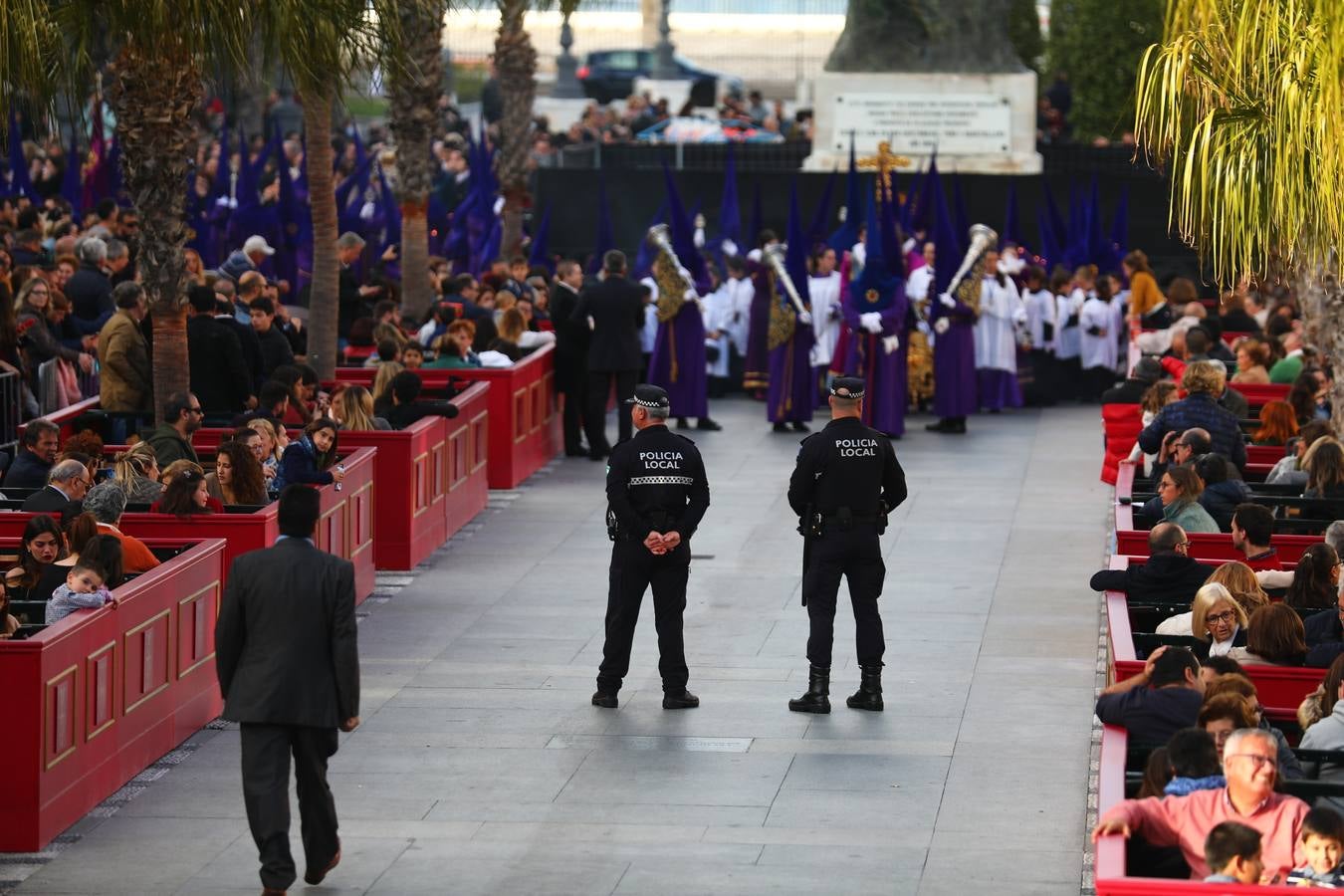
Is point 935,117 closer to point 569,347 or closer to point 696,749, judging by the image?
point 569,347

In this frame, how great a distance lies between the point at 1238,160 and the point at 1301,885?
4.66m

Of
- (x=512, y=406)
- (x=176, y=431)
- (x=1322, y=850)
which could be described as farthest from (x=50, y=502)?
(x=512, y=406)

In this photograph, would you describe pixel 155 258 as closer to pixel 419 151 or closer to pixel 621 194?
pixel 419 151

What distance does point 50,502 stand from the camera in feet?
43.2

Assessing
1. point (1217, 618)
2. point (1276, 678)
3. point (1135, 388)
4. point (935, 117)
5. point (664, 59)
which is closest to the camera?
point (1276, 678)

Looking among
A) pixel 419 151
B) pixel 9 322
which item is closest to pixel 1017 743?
pixel 9 322

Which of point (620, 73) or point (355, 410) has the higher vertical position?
point (620, 73)

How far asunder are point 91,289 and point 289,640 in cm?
1223

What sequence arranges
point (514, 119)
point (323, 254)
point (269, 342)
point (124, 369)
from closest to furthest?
point (124, 369) < point (269, 342) < point (323, 254) < point (514, 119)

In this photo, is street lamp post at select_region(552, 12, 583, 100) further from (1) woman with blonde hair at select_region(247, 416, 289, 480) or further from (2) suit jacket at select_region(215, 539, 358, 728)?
(2) suit jacket at select_region(215, 539, 358, 728)

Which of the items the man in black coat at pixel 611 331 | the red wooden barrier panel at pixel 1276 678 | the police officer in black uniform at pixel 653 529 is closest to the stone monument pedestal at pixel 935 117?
the man in black coat at pixel 611 331

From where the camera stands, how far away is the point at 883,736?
1256 cm

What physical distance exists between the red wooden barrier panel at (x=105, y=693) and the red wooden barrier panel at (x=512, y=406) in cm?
746

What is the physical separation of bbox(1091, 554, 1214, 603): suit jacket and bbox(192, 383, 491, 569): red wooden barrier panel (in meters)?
6.32
